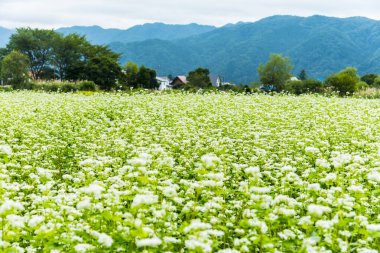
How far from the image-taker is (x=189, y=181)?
9.70 metres

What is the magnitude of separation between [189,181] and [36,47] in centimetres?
9991

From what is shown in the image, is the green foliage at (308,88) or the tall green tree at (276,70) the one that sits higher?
the tall green tree at (276,70)

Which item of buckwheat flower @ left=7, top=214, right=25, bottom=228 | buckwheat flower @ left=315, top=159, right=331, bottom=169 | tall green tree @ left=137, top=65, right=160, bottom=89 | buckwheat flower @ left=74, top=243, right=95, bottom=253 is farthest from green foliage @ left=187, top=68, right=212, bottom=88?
buckwheat flower @ left=74, top=243, right=95, bottom=253

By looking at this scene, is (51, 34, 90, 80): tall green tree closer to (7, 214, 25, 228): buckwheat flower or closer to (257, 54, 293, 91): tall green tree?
(257, 54, 293, 91): tall green tree

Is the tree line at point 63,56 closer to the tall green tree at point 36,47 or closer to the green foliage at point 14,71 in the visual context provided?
the tall green tree at point 36,47

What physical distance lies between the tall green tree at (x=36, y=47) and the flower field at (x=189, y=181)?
80215 mm

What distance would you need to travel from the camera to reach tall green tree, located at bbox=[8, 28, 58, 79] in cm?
10050

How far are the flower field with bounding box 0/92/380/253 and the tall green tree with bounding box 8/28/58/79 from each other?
263ft

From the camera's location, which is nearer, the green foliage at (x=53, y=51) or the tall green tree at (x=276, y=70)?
the green foliage at (x=53, y=51)

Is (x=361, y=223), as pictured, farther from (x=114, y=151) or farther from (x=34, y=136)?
(x=34, y=136)

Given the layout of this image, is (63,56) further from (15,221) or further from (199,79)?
(15,221)

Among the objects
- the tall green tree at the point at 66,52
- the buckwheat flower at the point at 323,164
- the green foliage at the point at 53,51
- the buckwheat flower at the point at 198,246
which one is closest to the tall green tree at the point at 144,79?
the green foliage at the point at 53,51

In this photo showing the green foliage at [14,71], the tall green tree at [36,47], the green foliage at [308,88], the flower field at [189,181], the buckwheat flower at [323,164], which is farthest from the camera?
the tall green tree at [36,47]

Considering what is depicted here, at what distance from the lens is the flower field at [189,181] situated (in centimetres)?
604
